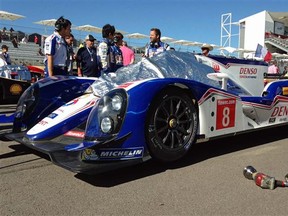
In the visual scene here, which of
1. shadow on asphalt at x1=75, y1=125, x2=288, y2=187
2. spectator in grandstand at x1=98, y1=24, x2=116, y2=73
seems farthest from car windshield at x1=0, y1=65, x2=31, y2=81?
shadow on asphalt at x1=75, y1=125, x2=288, y2=187

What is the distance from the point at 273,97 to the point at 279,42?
Answer: 1954 inches

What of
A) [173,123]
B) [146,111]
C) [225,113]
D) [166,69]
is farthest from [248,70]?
[146,111]

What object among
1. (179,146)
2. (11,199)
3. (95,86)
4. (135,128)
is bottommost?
(11,199)

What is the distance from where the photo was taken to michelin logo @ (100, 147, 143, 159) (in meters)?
2.92

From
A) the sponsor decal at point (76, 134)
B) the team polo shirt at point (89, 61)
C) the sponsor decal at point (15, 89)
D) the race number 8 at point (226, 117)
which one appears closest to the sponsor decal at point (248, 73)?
the race number 8 at point (226, 117)

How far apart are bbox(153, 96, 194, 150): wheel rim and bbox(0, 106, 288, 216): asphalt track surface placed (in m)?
0.26

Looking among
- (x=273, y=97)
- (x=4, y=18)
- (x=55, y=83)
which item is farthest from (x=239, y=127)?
(x=4, y=18)

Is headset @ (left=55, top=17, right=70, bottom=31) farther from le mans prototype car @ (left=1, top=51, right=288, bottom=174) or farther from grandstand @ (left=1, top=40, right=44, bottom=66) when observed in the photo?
grandstand @ (left=1, top=40, right=44, bottom=66)

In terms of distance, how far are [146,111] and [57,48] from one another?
7.53ft

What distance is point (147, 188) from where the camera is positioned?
9.54ft

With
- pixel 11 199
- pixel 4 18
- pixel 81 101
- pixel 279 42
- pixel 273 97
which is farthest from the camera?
pixel 279 42

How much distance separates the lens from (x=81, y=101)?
3.87 metres

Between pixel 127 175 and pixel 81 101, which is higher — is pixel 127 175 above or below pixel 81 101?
below

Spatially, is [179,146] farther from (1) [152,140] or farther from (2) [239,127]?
(2) [239,127]
